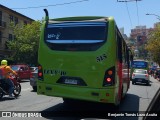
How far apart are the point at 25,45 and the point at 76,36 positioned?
4324 cm

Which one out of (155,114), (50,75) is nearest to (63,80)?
(50,75)

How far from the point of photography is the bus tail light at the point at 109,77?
29.5 feet

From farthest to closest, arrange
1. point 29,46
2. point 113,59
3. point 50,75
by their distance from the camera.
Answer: point 29,46
point 50,75
point 113,59

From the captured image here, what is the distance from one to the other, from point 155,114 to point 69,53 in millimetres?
6525

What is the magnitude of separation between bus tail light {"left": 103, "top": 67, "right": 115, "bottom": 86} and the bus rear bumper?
0.14m

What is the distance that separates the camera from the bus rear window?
30.8 feet

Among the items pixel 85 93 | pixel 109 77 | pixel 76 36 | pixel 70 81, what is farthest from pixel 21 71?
pixel 109 77

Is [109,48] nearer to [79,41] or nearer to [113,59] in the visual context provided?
[113,59]

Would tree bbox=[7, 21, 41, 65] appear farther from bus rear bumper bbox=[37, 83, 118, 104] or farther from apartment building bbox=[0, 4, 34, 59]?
bus rear bumper bbox=[37, 83, 118, 104]

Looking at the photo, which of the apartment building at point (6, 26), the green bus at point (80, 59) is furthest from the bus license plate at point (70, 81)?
the apartment building at point (6, 26)

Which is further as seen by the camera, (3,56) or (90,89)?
(3,56)

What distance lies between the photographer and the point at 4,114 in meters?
9.40

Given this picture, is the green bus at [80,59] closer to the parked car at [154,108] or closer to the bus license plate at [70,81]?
the bus license plate at [70,81]

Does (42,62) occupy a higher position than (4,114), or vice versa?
(42,62)
